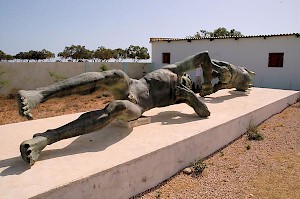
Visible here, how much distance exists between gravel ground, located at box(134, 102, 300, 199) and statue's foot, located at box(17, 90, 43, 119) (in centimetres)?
148

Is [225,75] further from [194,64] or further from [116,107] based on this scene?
[116,107]

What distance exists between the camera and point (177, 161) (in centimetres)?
368

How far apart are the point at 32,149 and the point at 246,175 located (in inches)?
108

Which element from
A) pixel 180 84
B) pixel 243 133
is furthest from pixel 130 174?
pixel 243 133

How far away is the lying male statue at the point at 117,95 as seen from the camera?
2.75 m

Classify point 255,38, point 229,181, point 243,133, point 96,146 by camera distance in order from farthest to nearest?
point 255,38
point 243,133
point 229,181
point 96,146

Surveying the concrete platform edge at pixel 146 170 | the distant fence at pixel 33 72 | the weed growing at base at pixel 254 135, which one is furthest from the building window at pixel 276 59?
the concrete platform edge at pixel 146 170

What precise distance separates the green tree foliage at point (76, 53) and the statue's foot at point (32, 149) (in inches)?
1143

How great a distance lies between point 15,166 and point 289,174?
3431 mm

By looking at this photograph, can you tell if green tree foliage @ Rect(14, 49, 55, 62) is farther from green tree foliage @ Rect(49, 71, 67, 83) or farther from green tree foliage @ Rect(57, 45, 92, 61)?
green tree foliage @ Rect(49, 71, 67, 83)

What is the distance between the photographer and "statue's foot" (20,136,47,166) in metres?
2.62

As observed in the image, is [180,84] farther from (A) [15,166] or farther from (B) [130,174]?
(A) [15,166]

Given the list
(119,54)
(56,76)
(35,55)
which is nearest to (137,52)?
(119,54)

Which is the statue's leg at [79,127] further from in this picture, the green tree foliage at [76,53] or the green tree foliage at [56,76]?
the green tree foliage at [76,53]
